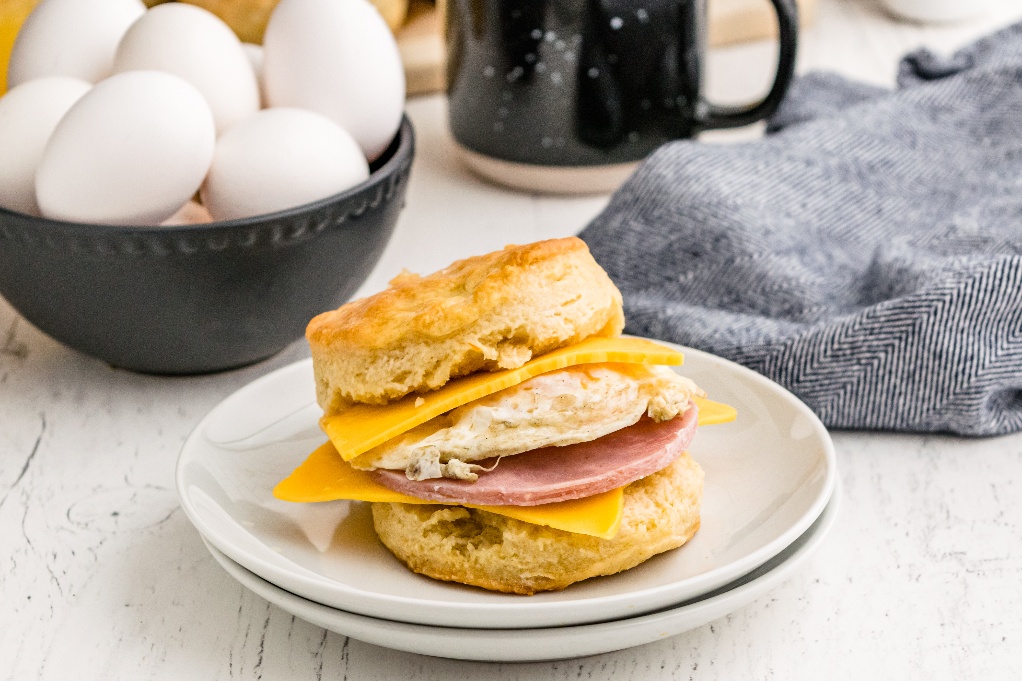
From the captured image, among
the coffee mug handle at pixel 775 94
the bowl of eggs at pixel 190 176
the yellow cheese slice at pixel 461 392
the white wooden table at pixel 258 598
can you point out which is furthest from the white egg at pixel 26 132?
the coffee mug handle at pixel 775 94

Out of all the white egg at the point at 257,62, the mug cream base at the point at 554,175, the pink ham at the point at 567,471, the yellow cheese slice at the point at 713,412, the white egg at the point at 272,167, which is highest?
the white egg at the point at 257,62

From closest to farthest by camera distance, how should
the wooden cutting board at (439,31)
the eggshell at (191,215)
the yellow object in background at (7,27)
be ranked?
the eggshell at (191,215), the yellow object in background at (7,27), the wooden cutting board at (439,31)

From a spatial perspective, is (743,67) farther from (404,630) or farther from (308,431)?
(404,630)

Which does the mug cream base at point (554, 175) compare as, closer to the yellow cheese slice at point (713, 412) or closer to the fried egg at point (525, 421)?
the yellow cheese slice at point (713, 412)

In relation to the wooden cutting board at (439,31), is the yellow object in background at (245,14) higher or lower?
higher

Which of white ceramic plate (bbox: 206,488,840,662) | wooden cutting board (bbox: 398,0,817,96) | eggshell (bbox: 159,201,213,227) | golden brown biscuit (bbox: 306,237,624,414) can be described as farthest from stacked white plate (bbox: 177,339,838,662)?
wooden cutting board (bbox: 398,0,817,96)

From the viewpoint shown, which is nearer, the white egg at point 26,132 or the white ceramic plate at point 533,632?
the white ceramic plate at point 533,632

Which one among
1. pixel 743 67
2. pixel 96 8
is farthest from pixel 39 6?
pixel 743 67
